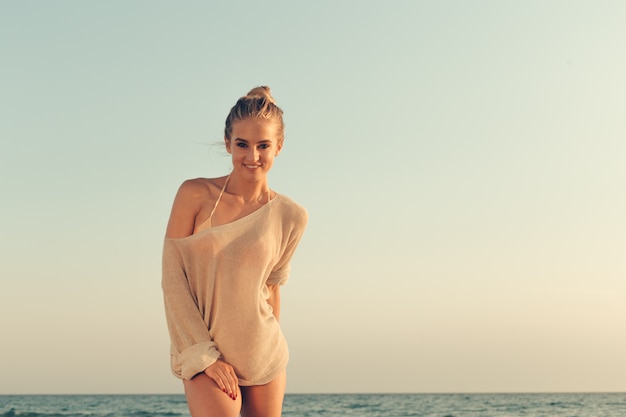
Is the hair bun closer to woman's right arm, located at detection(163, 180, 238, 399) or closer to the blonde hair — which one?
the blonde hair

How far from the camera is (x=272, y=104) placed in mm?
3533

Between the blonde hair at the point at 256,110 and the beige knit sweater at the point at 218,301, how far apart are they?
1.35 ft

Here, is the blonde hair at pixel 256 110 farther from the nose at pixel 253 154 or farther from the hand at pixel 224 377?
the hand at pixel 224 377

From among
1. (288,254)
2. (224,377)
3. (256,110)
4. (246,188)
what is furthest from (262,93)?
(224,377)

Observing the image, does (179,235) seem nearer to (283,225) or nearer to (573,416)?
(283,225)

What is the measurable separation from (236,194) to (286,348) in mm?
699

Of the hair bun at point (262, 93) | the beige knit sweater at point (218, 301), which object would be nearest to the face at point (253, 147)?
the hair bun at point (262, 93)

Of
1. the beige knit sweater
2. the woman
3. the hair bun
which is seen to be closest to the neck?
the woman

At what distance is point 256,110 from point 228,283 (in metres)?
0.70

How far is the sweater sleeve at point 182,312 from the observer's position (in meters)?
3.42

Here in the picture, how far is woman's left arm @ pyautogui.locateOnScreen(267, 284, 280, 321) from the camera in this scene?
376 centimetres

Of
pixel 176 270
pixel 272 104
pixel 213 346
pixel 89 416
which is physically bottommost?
pixel 89 416

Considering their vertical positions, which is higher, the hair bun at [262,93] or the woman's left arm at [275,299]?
the hair bun at [262,93]

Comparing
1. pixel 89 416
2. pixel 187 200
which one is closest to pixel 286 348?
pixel 187 200
